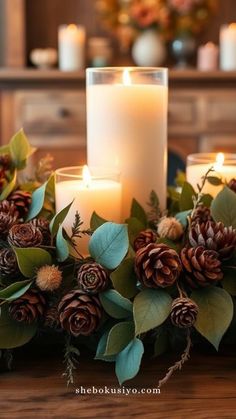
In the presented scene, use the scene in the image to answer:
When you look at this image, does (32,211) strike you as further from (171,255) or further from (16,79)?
(16,79)

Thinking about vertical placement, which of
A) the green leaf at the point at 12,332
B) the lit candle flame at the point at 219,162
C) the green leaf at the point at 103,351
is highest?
the lit candle flame at the point at 219,162

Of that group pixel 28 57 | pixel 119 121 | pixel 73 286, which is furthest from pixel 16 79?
pixel 73 286

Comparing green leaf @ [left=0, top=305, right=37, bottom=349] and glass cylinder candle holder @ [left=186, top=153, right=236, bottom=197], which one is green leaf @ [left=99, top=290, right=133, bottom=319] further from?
glass cylinder candle holder @ [left=186, top=153, right=236, bottom=197]

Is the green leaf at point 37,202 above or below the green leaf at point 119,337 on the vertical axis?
above

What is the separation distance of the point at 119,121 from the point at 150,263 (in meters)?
0.22

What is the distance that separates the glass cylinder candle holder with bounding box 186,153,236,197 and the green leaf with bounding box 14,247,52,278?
0.23m

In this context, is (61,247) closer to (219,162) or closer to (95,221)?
(95,221)

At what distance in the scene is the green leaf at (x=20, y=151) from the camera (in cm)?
75

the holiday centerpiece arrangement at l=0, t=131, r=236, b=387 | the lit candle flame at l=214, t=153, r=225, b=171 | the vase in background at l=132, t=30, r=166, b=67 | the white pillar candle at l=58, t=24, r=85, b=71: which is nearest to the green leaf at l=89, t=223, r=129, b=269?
the holiday centerpiece arrangement at l=0, t=131, r=236, b=387

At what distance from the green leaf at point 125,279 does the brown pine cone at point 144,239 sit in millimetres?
38

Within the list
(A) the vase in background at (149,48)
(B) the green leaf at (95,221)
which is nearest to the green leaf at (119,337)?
(B) the green leaf at (95,221)

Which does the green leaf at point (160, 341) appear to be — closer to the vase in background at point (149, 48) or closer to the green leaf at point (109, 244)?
the green leaf at point (109, 244)

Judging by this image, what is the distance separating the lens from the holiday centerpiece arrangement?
542 mm

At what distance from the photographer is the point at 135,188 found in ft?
2.38
